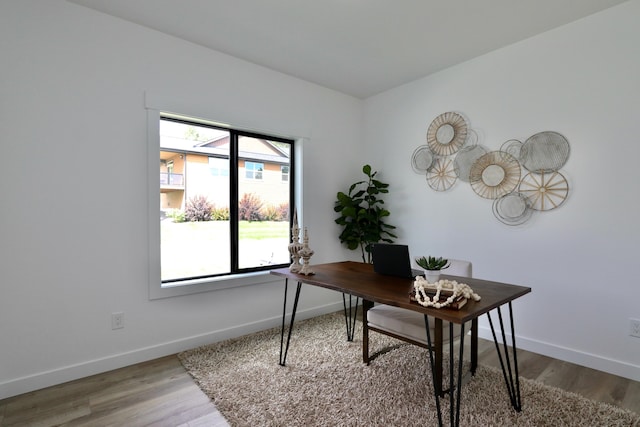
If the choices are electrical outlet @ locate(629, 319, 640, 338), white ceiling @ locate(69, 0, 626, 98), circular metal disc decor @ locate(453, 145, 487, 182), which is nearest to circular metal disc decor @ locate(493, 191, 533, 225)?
circular metal disc decor @ locate(453, 145, 487, 182)

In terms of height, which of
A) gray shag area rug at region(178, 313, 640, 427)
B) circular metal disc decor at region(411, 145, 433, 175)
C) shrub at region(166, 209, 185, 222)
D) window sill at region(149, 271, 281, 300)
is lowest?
gray shag area rug at region(178, 313, 640, 427)

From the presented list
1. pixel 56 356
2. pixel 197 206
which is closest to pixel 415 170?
pixel 197 206

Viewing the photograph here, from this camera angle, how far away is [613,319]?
233cm

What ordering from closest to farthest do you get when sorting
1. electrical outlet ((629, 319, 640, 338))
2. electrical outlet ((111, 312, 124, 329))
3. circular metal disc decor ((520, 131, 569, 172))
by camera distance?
electrical outlet ((629, 319, 640, 338)) → electrical outlet ((111, 312, 124, 329)) → circular metal disc decor ((520, 131, 569, 172))

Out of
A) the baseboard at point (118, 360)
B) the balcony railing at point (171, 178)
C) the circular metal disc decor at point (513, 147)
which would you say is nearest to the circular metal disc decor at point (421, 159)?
the circular metal disc decor at point (513, 147)

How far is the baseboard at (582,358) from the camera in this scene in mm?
2244

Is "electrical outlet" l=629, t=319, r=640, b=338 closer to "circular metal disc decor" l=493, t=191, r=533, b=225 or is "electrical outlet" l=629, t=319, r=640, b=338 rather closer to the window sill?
"circular metal disc decor" l=493, t=191, r=533, b=225

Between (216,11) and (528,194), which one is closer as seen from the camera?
(216,11)

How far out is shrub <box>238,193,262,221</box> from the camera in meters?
3.22

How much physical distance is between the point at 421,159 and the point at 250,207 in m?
1.91

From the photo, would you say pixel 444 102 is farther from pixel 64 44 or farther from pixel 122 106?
pixel 64 44

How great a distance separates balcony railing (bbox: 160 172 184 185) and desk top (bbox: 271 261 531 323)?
1.25 m

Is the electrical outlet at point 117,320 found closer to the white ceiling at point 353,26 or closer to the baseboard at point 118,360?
the baseboard at point 118,360

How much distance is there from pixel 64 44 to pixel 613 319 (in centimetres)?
437
